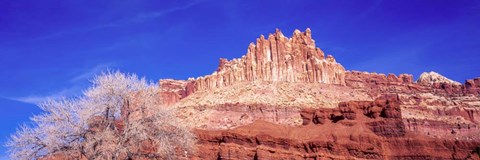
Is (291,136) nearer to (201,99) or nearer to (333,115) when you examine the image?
(333,115)

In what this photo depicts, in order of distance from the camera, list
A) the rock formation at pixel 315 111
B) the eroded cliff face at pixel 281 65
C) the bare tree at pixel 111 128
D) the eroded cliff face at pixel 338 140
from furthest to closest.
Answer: the eroded cliff face at pixel 281 65 < the rock formation at pixel 315 111 < the eroded cliff face at pixel 338 140 < the bare tree at pixel 111 128

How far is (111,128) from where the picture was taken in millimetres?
22484

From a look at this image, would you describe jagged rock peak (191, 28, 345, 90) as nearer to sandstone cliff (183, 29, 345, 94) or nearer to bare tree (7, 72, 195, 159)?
sandstone cliff (183, 29, 345, 94)

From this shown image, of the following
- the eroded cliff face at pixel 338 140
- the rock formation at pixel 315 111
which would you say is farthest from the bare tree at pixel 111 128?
the eroded cliff face at pixel 338 140

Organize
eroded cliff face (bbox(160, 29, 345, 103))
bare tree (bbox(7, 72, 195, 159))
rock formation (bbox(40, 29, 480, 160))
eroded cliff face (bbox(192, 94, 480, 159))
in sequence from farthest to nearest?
eroded cliff face (bbox(160, 29, 345, 103)) < rock formation (bbox(40, 29, 480, 160)) < eroded cliff face (bbox(192, 94, 480, 159)) < bare tree (bbox(7, 72, 195, 159))

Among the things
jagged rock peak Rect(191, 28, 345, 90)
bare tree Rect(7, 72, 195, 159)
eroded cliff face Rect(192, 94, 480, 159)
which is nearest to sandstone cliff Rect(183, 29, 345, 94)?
jagged rock peak Rect(191, 28, 345, 90)

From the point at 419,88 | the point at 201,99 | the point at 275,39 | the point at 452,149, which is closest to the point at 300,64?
the point at 275,39

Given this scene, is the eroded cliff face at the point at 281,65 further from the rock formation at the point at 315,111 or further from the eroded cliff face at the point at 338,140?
the eroded cliff face at the point at 338,140

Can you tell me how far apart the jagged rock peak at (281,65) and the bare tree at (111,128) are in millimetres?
121929

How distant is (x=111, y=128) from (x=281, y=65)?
428 feet

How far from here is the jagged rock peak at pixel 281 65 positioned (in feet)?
491

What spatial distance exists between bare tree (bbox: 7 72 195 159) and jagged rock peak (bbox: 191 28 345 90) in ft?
400

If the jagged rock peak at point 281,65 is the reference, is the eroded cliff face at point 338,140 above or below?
below

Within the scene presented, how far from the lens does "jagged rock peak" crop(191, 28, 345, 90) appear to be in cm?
14962
